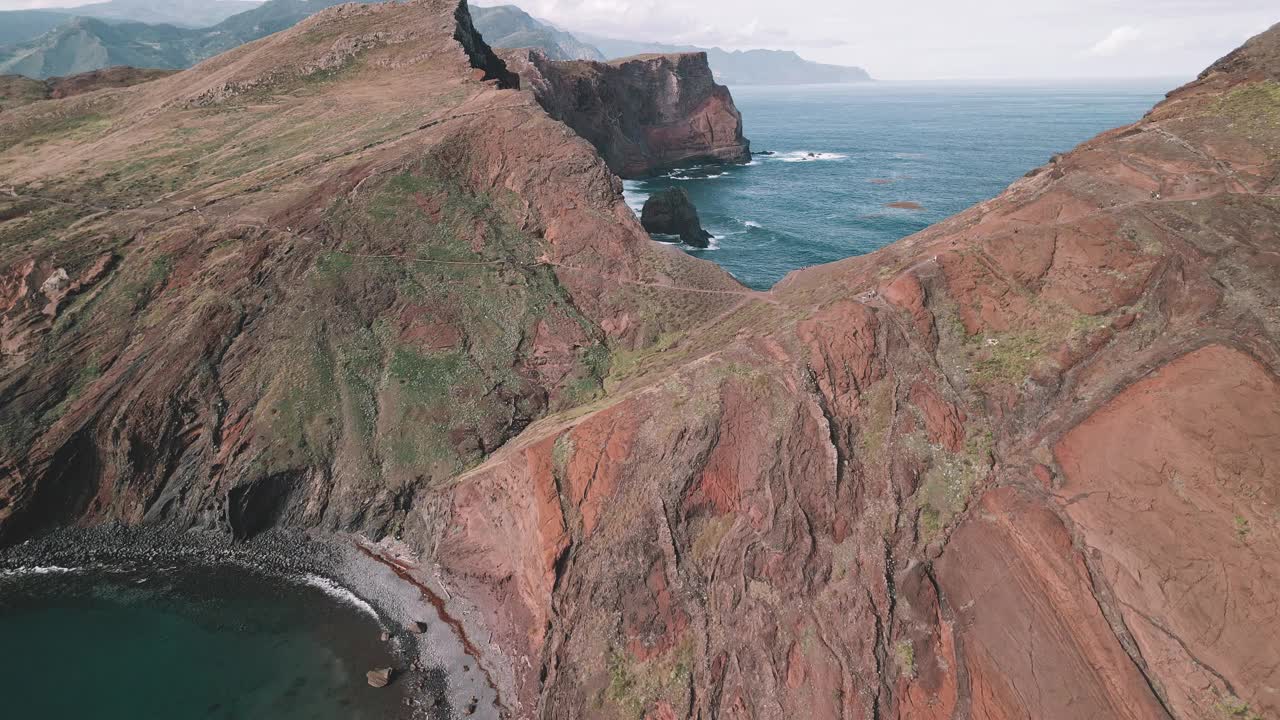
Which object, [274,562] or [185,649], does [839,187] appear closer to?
[274,562]

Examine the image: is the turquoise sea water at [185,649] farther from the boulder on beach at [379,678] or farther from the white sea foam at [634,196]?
the white sea foam at [634,196]

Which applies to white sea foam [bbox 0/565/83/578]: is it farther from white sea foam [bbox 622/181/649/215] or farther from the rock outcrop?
the rock outcrop

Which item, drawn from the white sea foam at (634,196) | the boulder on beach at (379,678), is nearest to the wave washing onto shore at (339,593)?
the boulder on beach at (379,678)

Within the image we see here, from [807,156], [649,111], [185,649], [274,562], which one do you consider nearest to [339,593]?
[274,562]

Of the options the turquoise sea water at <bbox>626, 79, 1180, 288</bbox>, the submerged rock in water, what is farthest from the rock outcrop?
the submerged rock in water

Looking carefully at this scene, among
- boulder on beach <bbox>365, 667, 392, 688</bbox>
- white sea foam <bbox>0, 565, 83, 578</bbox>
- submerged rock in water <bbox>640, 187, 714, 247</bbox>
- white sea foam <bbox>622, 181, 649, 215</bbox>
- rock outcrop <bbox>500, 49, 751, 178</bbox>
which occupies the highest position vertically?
rock outcrop <bbox>500, 49, 751, 178</bbox>

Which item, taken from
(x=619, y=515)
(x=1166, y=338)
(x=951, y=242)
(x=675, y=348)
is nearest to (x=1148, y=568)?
(x=1166, y=338)
